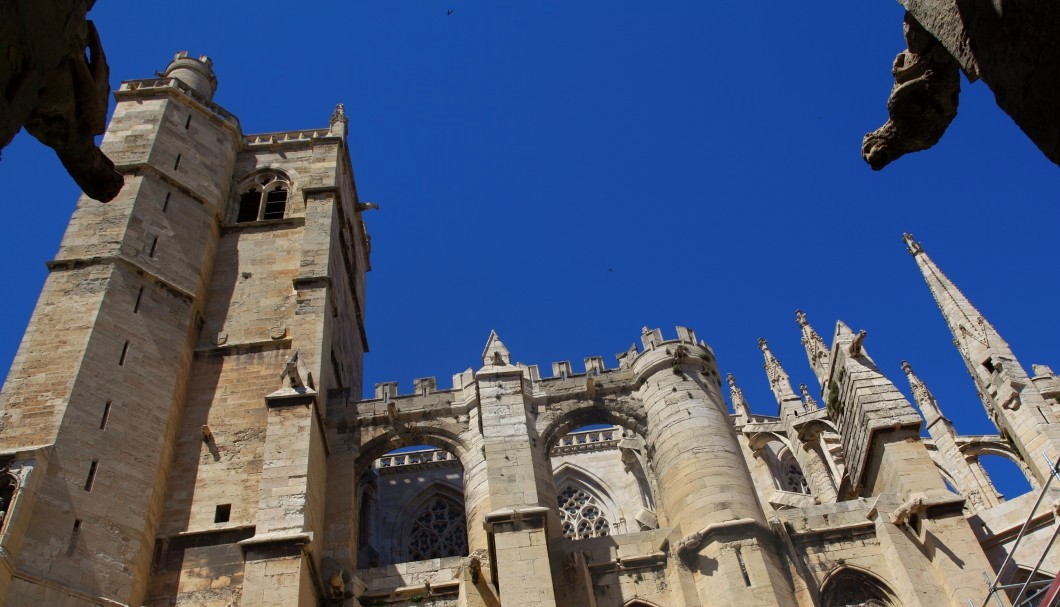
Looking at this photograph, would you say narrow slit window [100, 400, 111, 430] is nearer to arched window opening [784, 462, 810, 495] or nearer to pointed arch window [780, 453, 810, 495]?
pointed arch window [780, 453, 810, 495]

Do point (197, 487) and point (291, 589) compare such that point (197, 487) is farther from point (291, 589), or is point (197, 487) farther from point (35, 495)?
point (291, 589)

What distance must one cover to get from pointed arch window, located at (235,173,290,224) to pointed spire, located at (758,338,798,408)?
13.4 metres

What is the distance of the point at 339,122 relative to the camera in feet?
81.4

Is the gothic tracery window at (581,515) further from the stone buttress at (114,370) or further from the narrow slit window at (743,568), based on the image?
the stone buttress at (114,370)

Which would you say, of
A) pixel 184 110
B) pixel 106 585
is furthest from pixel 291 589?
pixel 184 110

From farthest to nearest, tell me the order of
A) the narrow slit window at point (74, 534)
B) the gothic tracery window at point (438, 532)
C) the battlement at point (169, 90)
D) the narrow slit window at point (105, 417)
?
1. the battlement at point (169, 90)
2. the gothic tracery window at point (438, 532)
3. the narrow slit window at point (105, 417)
4. the narrow slit window at point (74, 534)

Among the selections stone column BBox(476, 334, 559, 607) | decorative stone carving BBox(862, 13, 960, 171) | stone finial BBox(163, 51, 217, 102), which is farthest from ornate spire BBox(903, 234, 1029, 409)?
stone finial BBox(163, 51, 217, 102)

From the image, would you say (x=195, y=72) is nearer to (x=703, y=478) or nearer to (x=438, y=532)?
(x=438, y=532)

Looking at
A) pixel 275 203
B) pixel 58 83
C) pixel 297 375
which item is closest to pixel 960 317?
pixel 297 375

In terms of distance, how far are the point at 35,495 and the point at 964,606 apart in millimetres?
13098

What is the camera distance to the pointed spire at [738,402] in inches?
894

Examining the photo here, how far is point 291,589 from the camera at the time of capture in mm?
11766

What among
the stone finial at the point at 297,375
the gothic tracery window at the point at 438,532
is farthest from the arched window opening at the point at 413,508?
the stone finial at the point at 297,375

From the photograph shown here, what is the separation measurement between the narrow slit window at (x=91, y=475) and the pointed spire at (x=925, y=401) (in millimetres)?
19040
